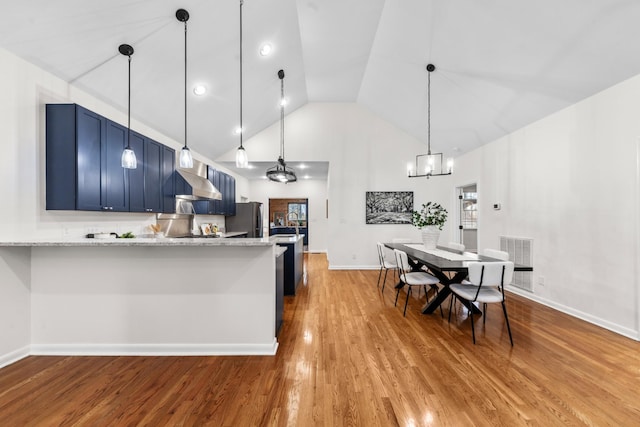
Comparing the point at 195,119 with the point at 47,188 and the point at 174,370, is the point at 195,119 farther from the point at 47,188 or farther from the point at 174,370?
the point at 174,370

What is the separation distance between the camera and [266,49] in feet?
12.6

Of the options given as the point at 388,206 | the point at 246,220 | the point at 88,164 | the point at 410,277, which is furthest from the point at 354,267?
the point at 88,164

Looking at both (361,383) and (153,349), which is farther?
(153,349)

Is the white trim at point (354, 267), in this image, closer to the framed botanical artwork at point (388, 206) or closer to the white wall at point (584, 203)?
the framed botanical artwork at point (388, 206)

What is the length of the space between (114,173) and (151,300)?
155 cm

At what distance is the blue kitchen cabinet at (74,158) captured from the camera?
2.52 meters

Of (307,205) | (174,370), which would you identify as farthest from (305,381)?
(307,205)

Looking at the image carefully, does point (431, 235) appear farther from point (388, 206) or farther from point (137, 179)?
point (137, 179)

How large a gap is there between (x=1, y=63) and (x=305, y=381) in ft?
11.6

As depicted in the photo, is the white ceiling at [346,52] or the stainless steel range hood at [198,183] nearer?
the white ceiling at [346,52]

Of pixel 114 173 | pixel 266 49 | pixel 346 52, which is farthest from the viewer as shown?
pixel 346 52

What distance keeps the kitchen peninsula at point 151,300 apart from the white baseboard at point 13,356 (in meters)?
0.05

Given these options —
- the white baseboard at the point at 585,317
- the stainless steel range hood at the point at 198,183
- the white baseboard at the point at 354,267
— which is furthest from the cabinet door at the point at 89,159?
the white baseboard at the point at 585,317

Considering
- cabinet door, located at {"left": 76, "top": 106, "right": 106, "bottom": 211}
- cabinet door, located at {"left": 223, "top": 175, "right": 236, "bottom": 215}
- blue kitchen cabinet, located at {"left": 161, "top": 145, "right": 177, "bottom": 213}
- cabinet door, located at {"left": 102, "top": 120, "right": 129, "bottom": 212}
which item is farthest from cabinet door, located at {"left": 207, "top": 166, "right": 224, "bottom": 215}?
cabinet door, located at {"left": 76, "top": 106, "right": 106, "bottom": 211}
